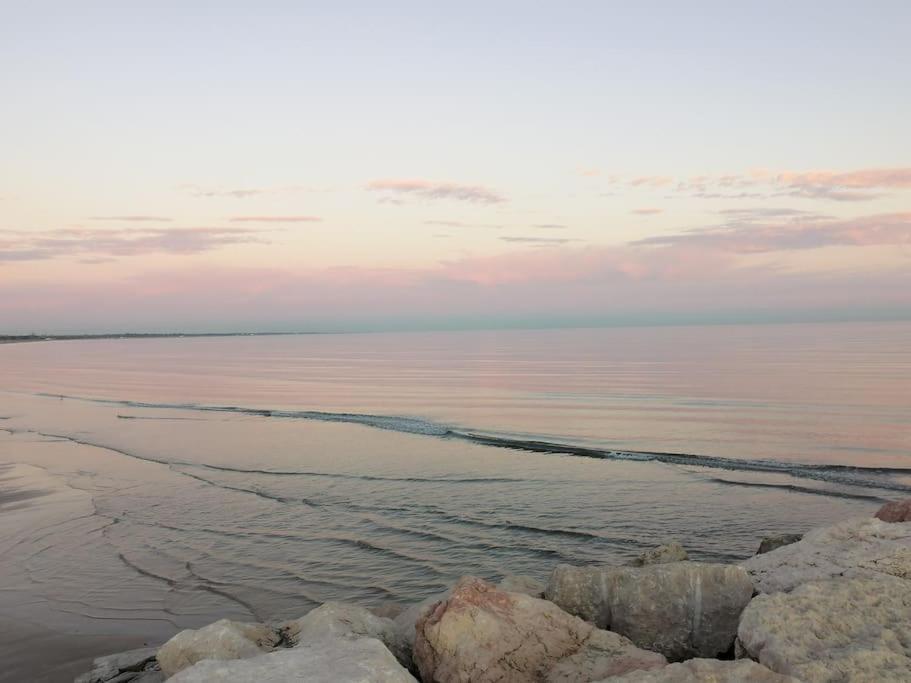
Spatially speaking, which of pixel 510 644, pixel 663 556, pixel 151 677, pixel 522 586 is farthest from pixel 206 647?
pixel 663 556

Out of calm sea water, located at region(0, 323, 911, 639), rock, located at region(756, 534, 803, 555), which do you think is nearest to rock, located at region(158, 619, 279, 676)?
calm sea water, located at region(0, 323, 911, 639)

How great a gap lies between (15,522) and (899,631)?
59.1 feet

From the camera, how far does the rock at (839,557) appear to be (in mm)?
7672

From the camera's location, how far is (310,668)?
220 inches

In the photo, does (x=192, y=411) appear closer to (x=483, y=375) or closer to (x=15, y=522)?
(x=15, y=522)

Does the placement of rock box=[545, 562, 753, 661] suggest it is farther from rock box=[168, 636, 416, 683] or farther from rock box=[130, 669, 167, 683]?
rock box=[130, 669, 167, 683]

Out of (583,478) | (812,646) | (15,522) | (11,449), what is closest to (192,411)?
(11,449)

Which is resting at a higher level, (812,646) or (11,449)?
(812,646)

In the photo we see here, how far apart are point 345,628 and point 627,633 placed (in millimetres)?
3064

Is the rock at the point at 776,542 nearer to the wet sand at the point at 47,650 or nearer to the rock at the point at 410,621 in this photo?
the rock at the point at 410,621

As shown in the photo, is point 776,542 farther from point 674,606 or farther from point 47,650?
point 47,650

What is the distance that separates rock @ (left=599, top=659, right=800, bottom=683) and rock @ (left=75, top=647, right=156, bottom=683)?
18.3 ft

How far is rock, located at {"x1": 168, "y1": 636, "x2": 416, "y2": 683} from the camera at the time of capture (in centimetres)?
541

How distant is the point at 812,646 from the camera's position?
5922 millimetres
